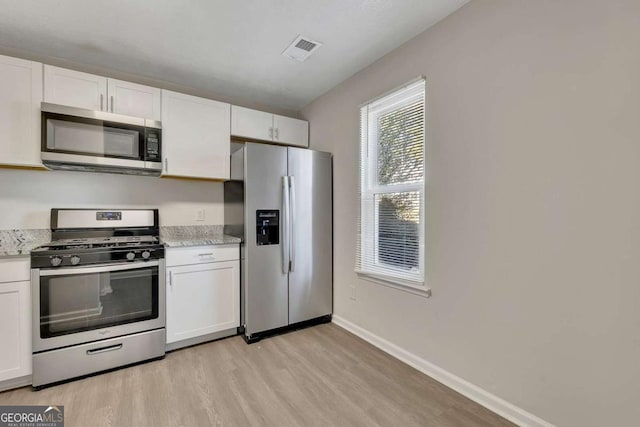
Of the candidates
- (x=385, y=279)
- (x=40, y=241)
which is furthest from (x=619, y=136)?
(x=40, y=241)

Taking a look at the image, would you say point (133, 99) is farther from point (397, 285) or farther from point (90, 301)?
point (397, 285)

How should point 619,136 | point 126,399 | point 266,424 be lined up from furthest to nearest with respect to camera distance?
point 126,399, point 266,424, point 619,136

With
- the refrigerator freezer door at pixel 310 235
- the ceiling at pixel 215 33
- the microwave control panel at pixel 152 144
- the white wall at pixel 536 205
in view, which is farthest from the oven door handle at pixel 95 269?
the white wall at pixel 536 205

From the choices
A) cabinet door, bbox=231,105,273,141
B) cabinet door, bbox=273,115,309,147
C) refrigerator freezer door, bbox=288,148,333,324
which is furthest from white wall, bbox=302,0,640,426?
cabinet door, bbox=231,105,273,141

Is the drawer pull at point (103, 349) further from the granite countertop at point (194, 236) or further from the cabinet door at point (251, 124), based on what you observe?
the cabinet door at point (251, 124)

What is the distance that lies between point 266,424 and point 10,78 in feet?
9.75

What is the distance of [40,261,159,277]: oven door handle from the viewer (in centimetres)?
195

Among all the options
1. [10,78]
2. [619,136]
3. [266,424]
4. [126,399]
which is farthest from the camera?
[10,78]

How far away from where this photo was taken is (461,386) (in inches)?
72.6

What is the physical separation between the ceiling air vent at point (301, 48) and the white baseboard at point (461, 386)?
252cm

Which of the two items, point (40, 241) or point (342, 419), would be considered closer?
point (342, 419)

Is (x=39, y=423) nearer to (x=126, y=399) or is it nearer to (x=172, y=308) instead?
(x=126, y=399)

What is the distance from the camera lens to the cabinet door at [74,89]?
2.16 meters

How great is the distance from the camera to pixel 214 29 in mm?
2043
